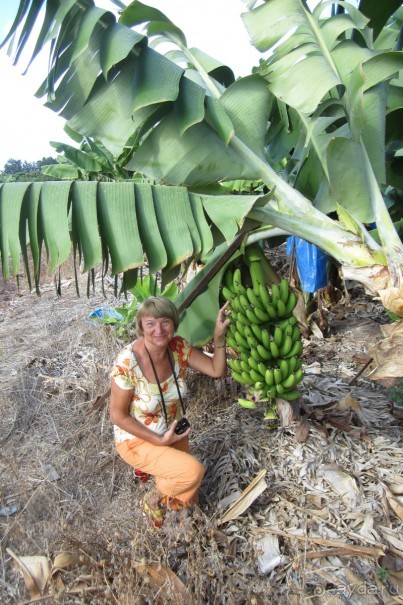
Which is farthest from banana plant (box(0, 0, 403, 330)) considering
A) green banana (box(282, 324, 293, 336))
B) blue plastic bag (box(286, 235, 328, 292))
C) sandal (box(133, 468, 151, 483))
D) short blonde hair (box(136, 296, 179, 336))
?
blue plastic bag (box(286, 235, 328, 292))

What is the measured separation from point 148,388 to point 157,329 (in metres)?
0.29

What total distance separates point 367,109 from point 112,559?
205cm

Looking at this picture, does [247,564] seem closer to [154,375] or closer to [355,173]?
[154,375]

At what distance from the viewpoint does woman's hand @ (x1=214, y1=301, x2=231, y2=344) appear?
7.07ft

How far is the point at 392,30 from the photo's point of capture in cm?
277

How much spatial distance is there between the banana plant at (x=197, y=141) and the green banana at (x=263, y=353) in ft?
1.64

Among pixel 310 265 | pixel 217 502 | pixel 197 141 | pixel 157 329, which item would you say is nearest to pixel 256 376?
pixel 157 329

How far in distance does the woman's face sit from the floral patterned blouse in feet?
0.38

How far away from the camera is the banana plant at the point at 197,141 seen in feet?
5.76

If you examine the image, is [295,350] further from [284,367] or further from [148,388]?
[148,388]

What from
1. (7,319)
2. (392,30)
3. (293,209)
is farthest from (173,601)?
(7,319)

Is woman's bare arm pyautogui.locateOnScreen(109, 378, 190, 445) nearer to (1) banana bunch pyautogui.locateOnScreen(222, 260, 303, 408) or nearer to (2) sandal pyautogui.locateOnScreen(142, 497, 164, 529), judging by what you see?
(2) sandal pyautogui.locateOnScreen(142, 497, 164, 529)

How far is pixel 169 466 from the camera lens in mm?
1965

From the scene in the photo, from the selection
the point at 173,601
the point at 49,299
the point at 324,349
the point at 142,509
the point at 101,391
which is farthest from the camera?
the point at 49,299
